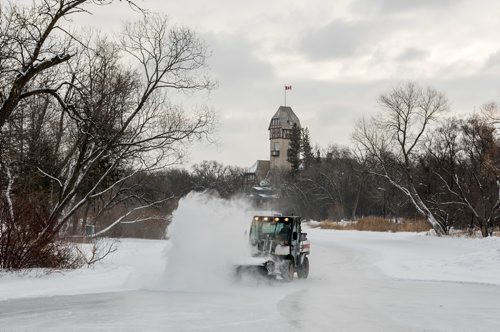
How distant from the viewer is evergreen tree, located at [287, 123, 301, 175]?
12677cm

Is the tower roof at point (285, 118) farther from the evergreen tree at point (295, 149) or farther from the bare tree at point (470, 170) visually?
the bare tree at point (470, 170)

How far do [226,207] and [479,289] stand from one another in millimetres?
8411

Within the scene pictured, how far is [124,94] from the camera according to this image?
981 inches

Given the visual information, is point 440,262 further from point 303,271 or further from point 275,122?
point 275,122

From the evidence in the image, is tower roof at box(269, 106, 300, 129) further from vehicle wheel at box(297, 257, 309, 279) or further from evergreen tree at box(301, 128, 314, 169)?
vehicle wheel at box(297, 257, 309, 279)

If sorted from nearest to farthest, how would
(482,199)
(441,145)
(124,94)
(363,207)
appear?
1. (124,94)
2. (482,199)
3. (441,145)
4. (363,207)

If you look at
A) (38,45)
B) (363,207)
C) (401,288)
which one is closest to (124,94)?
(38,45)

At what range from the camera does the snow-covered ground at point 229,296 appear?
426 inches

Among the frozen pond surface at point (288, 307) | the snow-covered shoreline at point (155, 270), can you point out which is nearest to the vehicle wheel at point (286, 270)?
the frozen pond surface at point (288, 307)

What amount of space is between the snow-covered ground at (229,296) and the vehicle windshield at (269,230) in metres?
0.76

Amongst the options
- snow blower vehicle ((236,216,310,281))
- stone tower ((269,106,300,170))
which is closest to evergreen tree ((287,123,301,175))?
stone tower ((269,106,300,170))

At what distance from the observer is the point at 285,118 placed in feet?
482

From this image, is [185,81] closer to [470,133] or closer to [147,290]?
[147,290]

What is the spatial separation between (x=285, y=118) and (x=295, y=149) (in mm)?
19368
